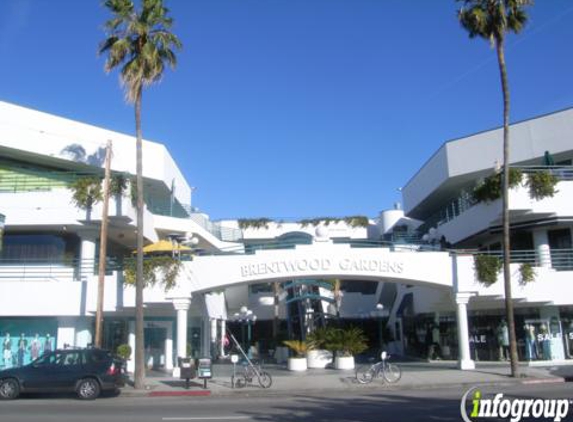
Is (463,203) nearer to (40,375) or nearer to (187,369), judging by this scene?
(187,369)

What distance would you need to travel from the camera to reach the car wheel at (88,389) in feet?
57.8

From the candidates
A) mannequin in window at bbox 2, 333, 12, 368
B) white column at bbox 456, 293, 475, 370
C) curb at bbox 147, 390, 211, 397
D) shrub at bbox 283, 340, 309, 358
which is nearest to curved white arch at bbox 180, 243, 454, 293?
white column at bbox 456, 293, 475, 370

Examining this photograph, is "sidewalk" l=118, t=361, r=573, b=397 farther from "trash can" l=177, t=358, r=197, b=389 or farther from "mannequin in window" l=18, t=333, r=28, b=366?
"mannequin in window" l=18, t=333, r=28, b=366

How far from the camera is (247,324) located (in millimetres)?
43406

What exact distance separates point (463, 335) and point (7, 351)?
61.4 feet

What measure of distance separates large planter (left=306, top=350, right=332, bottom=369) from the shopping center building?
3645mm

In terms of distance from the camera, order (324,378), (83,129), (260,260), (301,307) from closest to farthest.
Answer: (324,378) → (260,260) → (83,129) → (301,307)

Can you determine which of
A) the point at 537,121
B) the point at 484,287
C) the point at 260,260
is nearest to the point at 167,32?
the point at 260,260

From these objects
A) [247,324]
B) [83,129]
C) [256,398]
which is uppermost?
[83,129]

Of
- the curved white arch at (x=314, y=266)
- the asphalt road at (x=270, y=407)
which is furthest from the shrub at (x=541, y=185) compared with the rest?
the asphalt road at (x=270, y=407)

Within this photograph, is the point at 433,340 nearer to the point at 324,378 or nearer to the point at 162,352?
the point at 324,378

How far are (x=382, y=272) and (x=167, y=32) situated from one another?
12.3m

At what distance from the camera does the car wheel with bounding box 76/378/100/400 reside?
57.8 feet

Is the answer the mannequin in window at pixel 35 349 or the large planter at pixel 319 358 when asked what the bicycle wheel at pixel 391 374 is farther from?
the mannequin in window at pixel 35 349
